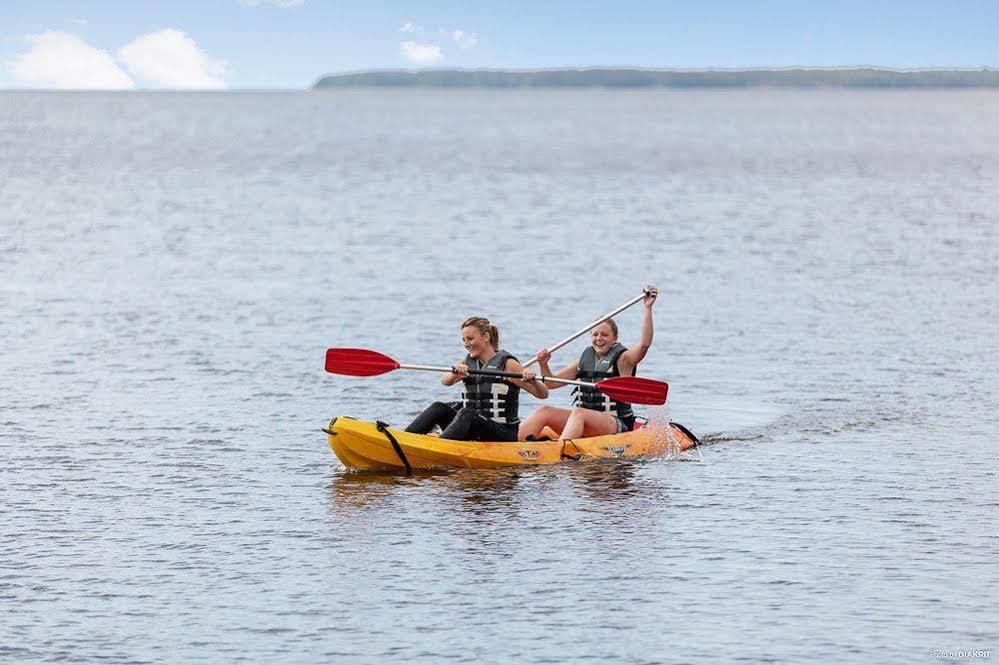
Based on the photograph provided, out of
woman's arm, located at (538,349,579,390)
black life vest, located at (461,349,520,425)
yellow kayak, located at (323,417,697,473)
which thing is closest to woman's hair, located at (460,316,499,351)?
black life vest, located at (461,349,520,425)

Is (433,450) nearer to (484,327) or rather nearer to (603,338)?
(484,327)

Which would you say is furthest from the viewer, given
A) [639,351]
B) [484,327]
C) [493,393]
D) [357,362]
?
[357,362]

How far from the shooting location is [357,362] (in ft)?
53.8

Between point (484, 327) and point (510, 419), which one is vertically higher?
point (484, 327)

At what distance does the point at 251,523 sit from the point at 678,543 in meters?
3.79

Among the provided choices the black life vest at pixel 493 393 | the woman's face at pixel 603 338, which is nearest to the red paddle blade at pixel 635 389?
the woman's face at pixel 603 338

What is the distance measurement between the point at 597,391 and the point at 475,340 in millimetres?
1717

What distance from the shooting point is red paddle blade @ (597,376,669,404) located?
15.5 metres

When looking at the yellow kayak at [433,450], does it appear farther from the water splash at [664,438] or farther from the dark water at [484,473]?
the water splash at [664,438]

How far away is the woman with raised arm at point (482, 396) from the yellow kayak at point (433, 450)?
17 cm

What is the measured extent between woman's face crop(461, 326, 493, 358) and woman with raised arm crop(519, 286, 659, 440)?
834 millimetres

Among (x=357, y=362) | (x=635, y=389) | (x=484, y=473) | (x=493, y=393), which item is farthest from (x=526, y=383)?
(x=357, y=362)

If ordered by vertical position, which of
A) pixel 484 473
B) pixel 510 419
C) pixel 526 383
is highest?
pixel 526 383

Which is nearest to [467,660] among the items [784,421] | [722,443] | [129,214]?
[722,443]
